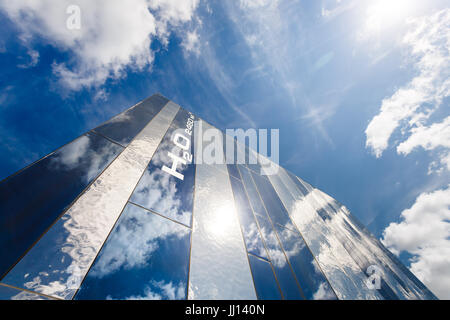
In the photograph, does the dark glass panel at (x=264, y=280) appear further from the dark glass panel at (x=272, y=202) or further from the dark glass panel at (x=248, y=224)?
the dark glass panel at (x=272, y=202)

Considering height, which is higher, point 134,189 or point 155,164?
point 155,164

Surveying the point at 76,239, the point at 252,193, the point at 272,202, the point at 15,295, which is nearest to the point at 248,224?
the point at 252,193

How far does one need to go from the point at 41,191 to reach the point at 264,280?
355cm

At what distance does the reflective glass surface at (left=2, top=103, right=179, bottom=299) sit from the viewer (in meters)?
1.66

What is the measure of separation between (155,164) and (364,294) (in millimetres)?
5742

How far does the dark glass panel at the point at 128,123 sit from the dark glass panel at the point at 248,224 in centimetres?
297

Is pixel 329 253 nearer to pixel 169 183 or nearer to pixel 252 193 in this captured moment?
pixel 252 193

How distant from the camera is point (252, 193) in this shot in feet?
18.1

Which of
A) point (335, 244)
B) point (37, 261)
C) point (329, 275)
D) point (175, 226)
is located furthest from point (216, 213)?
point (335, 244)

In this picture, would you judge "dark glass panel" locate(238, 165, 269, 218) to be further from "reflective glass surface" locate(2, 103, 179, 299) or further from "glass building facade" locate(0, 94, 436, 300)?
"reflective glass surface" locate(2, 103, 179, 299)

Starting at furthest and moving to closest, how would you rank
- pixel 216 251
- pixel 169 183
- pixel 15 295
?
pixel 169 183, pixel 216 251, pixel 15 295

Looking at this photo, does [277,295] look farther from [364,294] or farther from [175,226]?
[364,294]

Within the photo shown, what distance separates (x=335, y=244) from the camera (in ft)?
19.0
